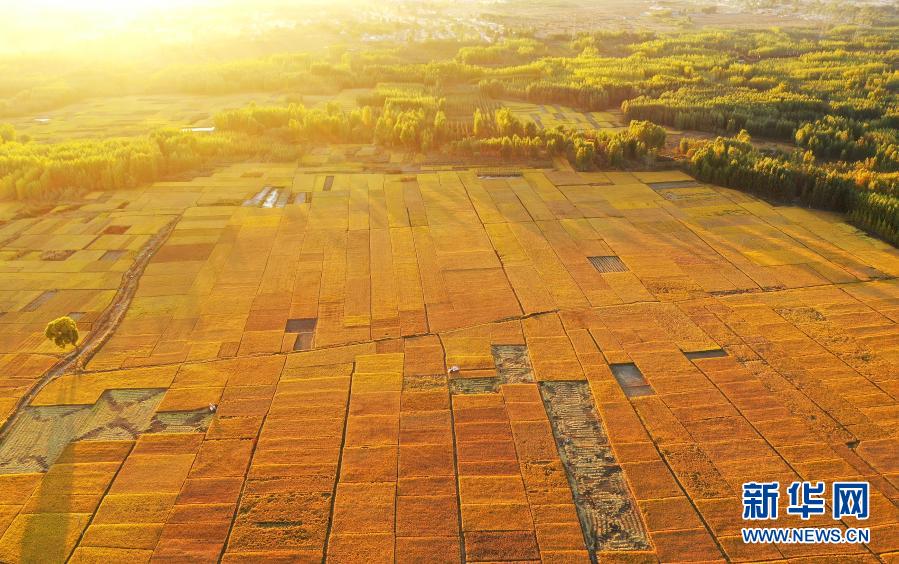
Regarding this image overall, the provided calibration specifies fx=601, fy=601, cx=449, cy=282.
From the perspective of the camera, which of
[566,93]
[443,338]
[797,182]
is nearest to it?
[443,338]

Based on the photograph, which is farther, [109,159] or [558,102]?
[558,102]

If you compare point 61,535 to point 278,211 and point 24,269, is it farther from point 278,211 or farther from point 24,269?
point 278,211

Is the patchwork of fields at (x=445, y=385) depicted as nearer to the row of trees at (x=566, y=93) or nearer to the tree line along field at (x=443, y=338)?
the tree line along field at (x=443, y=338)

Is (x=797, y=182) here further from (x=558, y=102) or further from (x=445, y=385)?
(x=558, y=102)

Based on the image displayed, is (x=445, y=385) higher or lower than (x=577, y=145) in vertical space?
lower

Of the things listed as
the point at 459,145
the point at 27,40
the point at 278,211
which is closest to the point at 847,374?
the point at 278,211

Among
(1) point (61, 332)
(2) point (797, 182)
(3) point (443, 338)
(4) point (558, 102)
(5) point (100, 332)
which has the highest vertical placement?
(4) point (558, 102)

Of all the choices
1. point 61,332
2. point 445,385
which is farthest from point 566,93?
point 61,332
